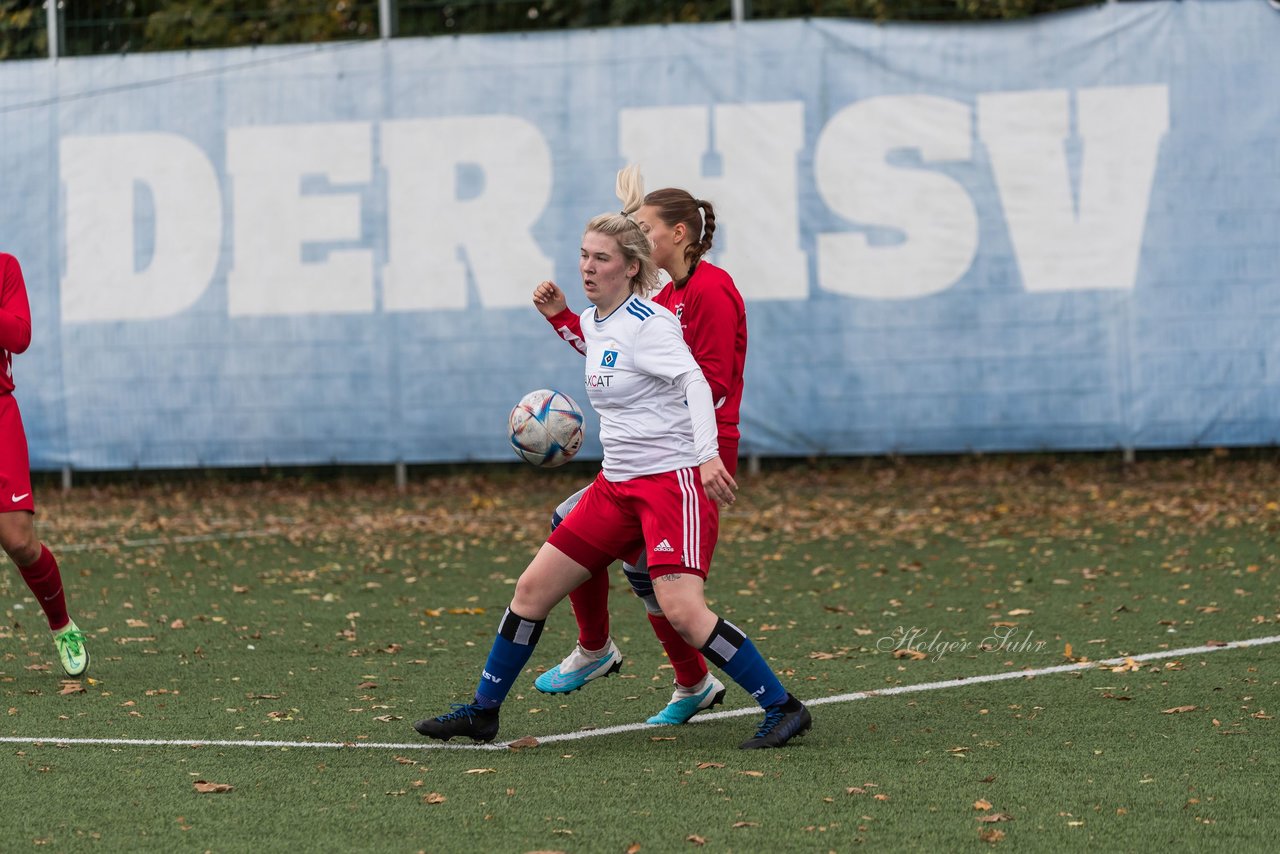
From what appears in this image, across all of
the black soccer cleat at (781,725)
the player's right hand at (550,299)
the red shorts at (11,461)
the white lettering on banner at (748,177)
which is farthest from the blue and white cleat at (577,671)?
the white lettering on banner at (748,177)

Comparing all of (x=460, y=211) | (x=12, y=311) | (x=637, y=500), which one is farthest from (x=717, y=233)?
(x=637, y=500)

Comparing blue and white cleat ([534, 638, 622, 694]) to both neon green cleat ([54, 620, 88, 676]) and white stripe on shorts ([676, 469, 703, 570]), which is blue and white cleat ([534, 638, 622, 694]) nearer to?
white stripe on shorts ([676, 469, 703, 570])

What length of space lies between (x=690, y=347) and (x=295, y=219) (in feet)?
36.6

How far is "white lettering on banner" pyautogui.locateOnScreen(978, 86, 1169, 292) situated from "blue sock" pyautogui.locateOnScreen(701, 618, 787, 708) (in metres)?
10.4

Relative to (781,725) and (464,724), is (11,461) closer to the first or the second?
(464,724)

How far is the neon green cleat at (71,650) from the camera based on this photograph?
24.0 feet

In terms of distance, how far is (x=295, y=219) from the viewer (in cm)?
1647

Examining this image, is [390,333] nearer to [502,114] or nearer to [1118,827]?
[502,114]

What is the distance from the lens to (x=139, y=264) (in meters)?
16.6

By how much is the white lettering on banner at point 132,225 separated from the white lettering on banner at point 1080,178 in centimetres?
740

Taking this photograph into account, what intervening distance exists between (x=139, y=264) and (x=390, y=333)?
2.56m

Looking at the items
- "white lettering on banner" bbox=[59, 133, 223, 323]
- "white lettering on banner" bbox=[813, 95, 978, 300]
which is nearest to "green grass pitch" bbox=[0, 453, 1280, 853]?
"white lettering on banner" bbox=[813, 95, 978, 300]

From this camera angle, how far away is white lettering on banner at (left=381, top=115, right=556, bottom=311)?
16.2m

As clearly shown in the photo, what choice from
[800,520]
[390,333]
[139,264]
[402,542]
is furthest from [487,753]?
[139,264]
